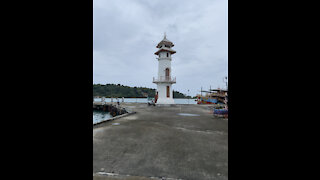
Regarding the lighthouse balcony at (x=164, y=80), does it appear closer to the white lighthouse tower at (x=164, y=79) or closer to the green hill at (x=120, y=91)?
the white lighthouse tower at (x=164, y=79)

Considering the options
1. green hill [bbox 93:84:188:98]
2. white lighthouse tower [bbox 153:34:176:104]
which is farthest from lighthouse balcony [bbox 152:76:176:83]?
green hill [bbox 93:84:188:98]

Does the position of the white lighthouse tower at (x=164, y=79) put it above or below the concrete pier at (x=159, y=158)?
above

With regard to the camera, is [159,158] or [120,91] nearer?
[159,158]

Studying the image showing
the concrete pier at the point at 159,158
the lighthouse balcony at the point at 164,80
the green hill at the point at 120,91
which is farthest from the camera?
the green hill at the point at 120,91

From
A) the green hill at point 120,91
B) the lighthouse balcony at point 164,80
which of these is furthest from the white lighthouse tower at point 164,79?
the green hill at point 120,91

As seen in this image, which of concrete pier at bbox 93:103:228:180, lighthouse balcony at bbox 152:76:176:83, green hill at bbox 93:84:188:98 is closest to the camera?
concrete pier at bbox 93:103:228:180

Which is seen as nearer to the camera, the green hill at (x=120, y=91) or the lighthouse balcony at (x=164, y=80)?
the lighthouse balcony at (x=164, y=80)

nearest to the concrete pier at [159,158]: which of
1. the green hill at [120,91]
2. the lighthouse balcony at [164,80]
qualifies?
the lighthouse balcony at [164,80]

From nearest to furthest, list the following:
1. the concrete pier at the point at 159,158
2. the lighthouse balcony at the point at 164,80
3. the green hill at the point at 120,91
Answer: the concrete pier at the point at 159,158 < the lighthouse balcony at the point at 164,80 < the green hill at the point at 120,91

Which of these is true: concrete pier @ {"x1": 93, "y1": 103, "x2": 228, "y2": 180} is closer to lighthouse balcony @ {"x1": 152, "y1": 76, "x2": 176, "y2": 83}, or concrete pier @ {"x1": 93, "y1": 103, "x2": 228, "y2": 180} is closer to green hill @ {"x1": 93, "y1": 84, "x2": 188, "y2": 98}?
lighthouse balcony @ {"x1": 152, "y1": 76, "x2": 176, "y2": 83}

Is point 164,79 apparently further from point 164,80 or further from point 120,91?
point 120,91

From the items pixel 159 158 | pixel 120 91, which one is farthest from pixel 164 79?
pixel 120 91

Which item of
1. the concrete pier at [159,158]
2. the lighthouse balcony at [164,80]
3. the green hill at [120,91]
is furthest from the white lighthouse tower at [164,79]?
the green hill at [120,91]
